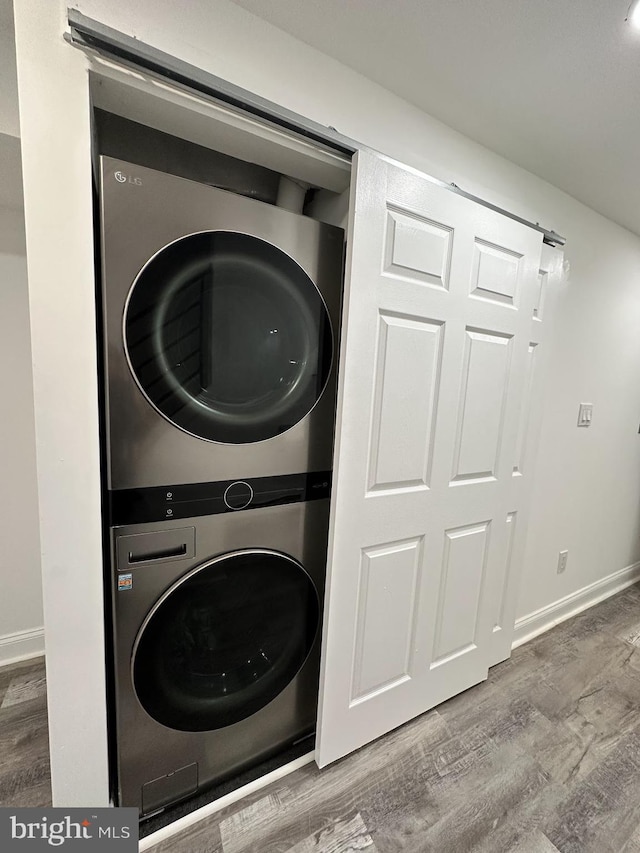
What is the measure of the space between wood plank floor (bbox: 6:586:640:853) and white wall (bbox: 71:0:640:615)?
21.0 inches

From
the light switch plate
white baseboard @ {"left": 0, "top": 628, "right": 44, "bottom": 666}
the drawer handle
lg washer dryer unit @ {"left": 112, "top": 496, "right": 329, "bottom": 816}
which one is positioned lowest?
white baseboard @ {"left": 0, "top": 628, "right": 44, "bottom": 666}

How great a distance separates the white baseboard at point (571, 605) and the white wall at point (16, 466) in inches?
96.5

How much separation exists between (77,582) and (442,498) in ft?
3.82

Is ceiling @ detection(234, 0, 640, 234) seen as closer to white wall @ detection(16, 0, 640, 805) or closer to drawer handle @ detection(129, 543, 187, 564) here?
white wall @ detection(16, 0, 640, 805)

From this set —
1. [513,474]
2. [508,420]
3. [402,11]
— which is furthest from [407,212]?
[513,474]

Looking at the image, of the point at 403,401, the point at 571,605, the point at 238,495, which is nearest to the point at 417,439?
the point at 403,401

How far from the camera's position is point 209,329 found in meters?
0.93

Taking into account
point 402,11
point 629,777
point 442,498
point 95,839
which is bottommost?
point 629,777

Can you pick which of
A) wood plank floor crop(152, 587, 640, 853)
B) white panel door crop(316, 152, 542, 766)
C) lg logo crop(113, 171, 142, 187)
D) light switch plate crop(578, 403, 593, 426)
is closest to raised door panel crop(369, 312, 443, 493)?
white panel door crop(316, 152, 542, 766)

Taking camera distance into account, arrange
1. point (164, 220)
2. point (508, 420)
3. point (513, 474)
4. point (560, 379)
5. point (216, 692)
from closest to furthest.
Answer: point (164, 220) → point (216, 692) → point (508, 420) → point (513, 474) → point (560, 379)

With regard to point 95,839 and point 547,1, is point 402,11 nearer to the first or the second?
point 547,1

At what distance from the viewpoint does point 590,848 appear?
42.7 inches

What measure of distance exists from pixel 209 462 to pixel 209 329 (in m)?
0.35

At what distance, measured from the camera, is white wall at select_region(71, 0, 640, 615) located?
→ 2.93 feet
